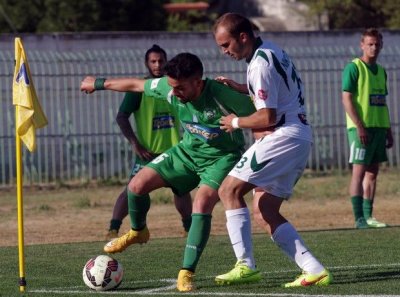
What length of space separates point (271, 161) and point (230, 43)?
90 centimetres

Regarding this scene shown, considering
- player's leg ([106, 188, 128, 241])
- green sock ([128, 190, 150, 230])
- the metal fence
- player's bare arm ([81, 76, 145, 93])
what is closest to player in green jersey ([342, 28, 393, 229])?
player's leg ([106, 188, 128, 241])

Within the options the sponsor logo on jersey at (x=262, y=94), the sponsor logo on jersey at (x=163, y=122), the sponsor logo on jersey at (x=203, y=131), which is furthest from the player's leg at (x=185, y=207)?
the sponsor logo on jersey at (x=262, y=94)

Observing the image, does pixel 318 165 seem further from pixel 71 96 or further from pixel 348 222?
pixel 348 222

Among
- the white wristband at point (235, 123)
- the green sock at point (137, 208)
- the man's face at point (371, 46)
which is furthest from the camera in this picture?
the man's face at point (371, 46)

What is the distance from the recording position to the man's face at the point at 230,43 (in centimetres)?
856

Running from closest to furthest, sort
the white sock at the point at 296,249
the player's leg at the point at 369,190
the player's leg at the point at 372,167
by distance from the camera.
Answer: the white sock at the point at 296,249 → the player's leg at the point at 372,167 → the player's leg at the point at 369,190

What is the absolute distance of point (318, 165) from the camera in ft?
73.0

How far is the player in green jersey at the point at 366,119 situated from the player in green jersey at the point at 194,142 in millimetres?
4461

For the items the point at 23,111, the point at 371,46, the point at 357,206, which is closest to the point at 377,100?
the point at 371,46

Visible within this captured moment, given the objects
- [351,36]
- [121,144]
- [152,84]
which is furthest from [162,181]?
[351,36]

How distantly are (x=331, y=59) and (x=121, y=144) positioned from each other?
4266 millimetres

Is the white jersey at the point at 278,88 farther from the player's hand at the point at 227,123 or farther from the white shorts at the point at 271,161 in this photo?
the player's hand at the point at 227,123

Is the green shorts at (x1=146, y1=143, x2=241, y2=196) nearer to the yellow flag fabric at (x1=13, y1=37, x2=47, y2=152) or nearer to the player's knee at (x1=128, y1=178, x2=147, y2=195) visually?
the player's knee at (x1=128, y1=178, x2=147, y2=195)

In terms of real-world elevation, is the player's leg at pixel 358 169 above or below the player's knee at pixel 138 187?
below
